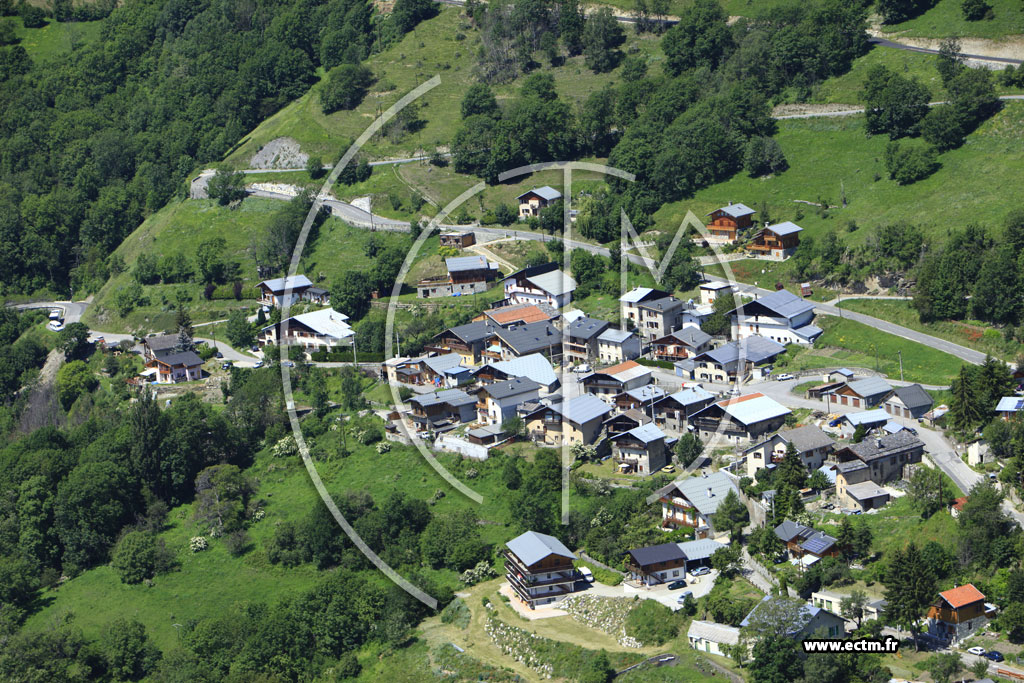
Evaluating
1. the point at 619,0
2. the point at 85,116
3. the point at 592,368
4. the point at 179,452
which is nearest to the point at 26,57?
the point at 85,116

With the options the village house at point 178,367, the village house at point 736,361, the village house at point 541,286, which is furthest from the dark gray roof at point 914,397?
the village house at point 178,367

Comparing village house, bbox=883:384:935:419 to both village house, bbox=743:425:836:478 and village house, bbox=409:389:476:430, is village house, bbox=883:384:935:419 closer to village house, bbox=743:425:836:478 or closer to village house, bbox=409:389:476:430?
village house, bbox=743:425:836:478

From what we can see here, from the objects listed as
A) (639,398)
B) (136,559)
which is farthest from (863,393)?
(136,559)

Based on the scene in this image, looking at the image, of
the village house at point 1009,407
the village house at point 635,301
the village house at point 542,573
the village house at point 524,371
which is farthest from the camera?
the village house at point 635,301

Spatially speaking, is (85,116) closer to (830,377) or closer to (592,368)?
(592,368)

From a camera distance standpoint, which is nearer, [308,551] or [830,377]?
[308,551]

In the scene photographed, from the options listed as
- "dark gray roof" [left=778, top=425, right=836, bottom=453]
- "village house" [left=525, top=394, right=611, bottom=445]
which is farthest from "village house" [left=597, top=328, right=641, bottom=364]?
"dark gray roof" [left=778, top=425, right=836, bottom=453]

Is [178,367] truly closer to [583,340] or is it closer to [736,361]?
[583,340]

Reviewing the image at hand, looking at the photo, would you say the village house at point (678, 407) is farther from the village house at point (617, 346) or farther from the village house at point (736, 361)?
the village house at point (617, 346)
